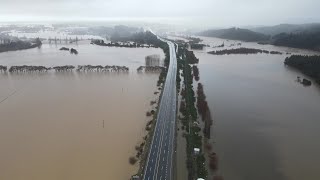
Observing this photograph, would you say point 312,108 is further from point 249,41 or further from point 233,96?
point 249,41

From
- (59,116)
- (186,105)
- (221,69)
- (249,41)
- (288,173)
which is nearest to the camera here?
(288,173)

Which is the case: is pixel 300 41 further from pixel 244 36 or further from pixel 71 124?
pixel 71 124

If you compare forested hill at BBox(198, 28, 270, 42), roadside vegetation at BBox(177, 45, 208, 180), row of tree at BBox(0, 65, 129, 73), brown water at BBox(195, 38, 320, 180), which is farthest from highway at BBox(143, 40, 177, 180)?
forested hill at BBox(198, 28, 270, 42)

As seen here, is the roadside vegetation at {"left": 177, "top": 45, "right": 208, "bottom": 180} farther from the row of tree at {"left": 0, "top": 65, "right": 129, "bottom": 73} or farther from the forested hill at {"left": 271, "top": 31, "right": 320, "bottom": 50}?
the forested hill at {"left": 271, "top": 31, "right": 320, "bottom": 50}

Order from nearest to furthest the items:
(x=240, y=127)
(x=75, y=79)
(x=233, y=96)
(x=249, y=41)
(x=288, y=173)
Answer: (x=288, y=173), (x=240, y=127), (x=233, y=96), (x=75, y=79), (x=249, y=41)

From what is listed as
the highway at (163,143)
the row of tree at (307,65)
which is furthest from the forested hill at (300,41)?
the highway at (163,143)

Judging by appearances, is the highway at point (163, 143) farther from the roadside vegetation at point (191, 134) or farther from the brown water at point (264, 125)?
the brown water at point (264, 125)

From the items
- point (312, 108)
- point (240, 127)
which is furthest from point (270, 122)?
point (312, 108)

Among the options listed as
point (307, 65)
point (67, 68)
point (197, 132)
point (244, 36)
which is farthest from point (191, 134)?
point (244, 36)
